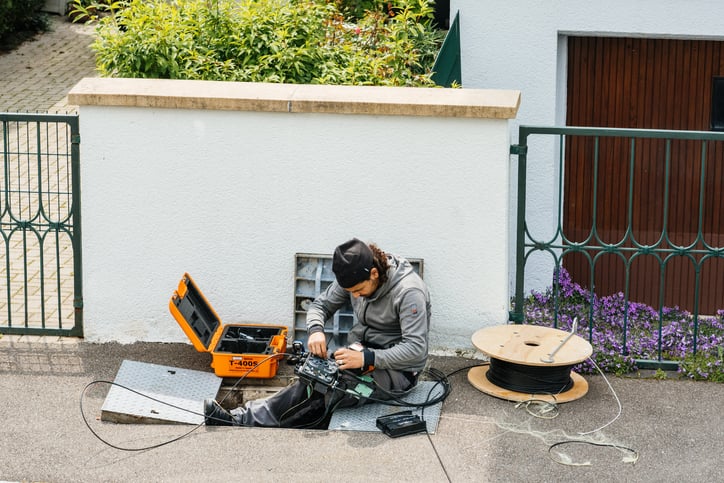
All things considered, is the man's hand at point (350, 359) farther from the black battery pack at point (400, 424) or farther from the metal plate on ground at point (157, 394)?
the metal plate on ground at point (157, 394)

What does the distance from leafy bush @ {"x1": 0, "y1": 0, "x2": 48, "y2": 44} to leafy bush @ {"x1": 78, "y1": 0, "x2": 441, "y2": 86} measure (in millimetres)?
8198

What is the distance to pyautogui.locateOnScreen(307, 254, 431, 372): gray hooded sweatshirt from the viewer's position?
7.09 meters

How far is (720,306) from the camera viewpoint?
10930mm

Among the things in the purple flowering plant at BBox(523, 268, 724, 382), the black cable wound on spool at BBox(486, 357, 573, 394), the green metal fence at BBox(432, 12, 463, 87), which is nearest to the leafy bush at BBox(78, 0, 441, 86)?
the green metal fence at BBox(432, 12, 463, 87)

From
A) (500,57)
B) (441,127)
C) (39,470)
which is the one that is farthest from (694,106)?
(39,470)

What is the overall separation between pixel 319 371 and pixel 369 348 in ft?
1.66

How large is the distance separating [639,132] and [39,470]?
4341 millimetres

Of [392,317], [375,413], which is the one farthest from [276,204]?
[375,413]

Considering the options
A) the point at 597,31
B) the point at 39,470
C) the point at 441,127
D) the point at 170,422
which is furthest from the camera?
the point at 597,31

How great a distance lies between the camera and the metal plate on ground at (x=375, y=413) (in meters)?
6.96

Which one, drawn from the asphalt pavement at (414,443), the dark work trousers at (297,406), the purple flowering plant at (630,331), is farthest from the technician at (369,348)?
the purple flowering plant at (630,331)

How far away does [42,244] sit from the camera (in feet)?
26.9

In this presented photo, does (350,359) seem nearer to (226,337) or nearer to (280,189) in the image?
(226,337)

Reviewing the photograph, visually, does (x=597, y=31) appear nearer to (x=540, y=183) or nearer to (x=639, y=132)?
(x=540, y=183)
